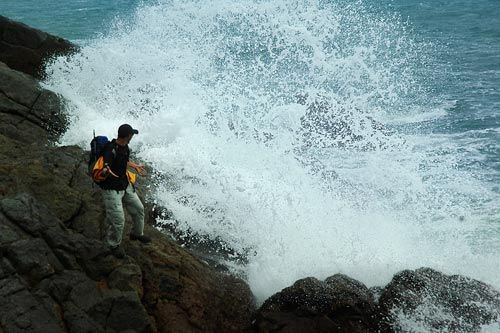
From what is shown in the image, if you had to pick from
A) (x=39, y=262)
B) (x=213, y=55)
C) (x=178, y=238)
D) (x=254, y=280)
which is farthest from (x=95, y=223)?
(x=213, y=55)

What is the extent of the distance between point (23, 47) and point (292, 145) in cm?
871

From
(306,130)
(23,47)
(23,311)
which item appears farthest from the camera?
(306,130)

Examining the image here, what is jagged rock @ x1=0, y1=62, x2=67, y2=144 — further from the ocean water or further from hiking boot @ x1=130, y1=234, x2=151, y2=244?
hiking boot @ x1=130, y1=234, x2=151, y2=244

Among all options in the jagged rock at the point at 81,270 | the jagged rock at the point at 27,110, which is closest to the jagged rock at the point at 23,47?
the jagged rock at the point at 27,110

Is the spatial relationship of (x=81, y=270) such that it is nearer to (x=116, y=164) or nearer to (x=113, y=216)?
(x=113, y=216)

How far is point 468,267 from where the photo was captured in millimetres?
10000

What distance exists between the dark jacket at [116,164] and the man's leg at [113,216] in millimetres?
115

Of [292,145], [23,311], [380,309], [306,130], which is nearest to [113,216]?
[23,311]

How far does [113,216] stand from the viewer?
22.6 ft

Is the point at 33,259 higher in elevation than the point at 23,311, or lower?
higher

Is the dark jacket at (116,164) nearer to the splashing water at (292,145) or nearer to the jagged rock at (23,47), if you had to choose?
the splashing water at (292,145)

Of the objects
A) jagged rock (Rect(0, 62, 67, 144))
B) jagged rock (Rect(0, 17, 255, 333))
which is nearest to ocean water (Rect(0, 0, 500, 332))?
jagged rock (Rect(0, 62, 67, 144))

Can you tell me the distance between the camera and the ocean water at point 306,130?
10.2 m

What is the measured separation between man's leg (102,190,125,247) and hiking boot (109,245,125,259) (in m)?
0.04
